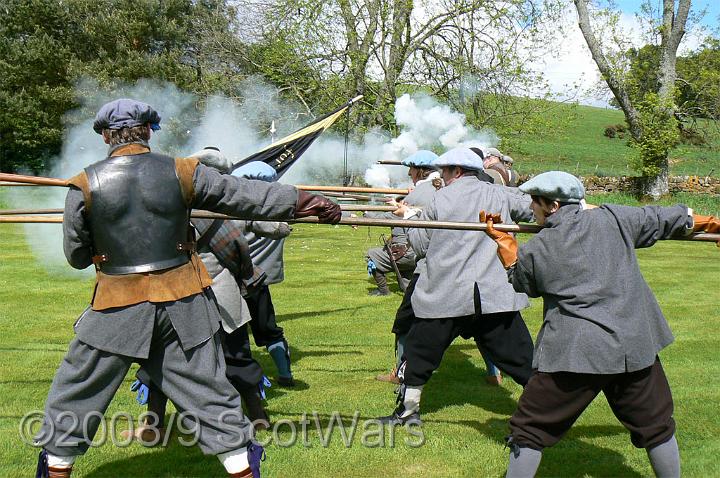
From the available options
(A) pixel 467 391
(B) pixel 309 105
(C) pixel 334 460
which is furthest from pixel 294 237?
(C) pixel 334 460

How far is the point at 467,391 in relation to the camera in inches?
241

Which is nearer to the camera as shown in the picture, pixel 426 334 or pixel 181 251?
pixel 181 251

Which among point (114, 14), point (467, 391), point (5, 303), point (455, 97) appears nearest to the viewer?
point (467, 391)

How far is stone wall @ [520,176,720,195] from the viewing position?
27969 millimetres

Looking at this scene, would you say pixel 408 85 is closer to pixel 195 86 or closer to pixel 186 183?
pixel 195 86

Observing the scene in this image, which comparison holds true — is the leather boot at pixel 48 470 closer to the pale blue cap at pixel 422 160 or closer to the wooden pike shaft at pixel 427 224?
the wooden pike shaft at pixel 427 224

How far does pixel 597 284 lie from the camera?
359cm

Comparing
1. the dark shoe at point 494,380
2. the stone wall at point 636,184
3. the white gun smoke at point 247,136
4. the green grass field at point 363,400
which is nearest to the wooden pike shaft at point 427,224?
the green grass field at point 363,400

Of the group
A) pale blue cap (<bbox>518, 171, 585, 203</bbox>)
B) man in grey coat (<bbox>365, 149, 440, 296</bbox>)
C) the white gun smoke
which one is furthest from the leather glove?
the white gun smoke

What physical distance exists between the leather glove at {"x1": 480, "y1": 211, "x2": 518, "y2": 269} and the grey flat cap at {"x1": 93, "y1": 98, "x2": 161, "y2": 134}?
1732 mm

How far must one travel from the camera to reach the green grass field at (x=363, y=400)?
4535mm

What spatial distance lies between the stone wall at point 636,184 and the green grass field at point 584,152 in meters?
0.99

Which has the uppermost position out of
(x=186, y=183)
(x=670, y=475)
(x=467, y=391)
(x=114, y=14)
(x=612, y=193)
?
(x=114, y=14)

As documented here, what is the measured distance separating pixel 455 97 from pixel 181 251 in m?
19.2
